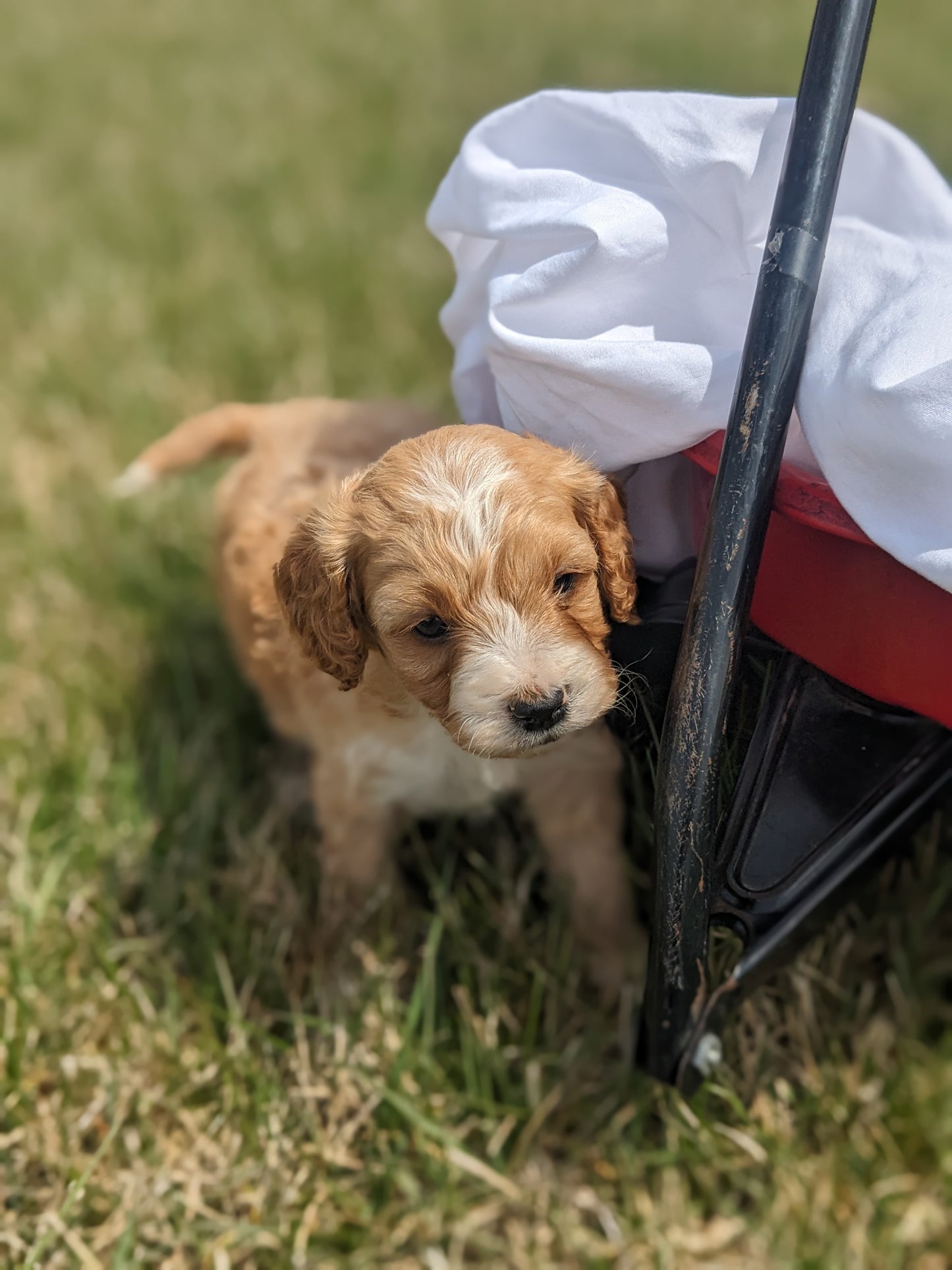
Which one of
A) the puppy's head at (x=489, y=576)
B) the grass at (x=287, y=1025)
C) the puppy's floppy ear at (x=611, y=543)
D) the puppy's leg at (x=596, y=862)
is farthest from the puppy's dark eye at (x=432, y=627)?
the grass at (x=287, y=1025)

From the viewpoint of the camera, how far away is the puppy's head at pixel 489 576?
1520 mm

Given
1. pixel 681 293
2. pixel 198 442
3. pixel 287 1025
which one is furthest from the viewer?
pixel 198 442

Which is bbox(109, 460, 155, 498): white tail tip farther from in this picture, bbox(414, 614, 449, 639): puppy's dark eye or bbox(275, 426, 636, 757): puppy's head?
bbox(414, 614, 449, 639): puppy's dark eye

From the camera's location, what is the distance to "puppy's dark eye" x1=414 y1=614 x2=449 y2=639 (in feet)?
5.21

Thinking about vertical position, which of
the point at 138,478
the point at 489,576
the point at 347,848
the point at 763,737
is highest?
the point at 489,576

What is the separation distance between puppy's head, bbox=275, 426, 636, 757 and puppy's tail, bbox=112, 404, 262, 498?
998 mm

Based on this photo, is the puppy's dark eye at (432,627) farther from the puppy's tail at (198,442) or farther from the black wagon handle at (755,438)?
the puppy's tail at (198,442)

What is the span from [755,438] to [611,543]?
351 mm

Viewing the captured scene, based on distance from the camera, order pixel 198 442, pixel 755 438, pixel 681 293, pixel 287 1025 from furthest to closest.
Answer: pixel 198 442, pixel 287 1025, pixel 681 293, pixel 755 438

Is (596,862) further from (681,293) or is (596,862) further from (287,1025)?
(681,293)

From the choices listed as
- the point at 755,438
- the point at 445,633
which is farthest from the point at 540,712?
the point at 755,438

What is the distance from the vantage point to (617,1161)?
1977mm

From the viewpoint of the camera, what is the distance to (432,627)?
1.60 m

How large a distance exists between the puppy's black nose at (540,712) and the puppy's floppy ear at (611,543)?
193 millimetres
